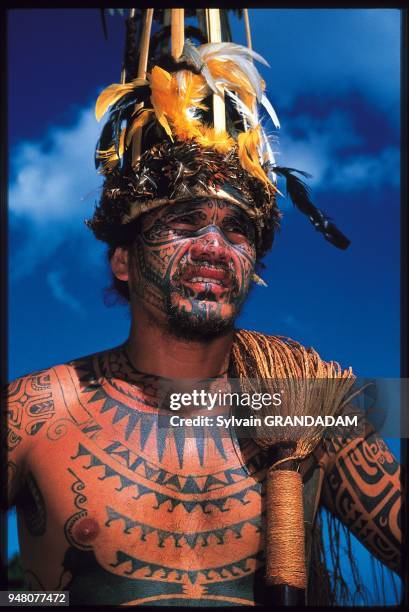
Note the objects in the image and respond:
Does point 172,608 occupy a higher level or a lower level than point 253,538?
lower

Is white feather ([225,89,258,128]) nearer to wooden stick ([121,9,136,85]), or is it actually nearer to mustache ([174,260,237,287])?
wooden stick ([121,9,136,85])

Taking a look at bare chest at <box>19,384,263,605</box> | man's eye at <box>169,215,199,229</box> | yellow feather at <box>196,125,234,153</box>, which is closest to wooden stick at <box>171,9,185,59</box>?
yellow feather at <box>196,125,234,153</box>

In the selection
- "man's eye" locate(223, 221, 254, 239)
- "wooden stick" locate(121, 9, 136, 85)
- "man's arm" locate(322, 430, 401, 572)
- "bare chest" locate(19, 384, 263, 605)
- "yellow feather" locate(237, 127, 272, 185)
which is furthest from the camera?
"wooden stick" locate(121, 9, 136, 85)

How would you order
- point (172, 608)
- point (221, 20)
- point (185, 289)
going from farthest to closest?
point (221, 20) < point (185, 289) < point (172, 608)

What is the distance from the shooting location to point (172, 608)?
13.4ft

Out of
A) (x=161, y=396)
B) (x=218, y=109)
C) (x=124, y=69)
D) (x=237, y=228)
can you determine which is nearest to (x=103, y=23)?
(x=124, y=69)

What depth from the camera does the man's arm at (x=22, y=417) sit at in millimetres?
4418

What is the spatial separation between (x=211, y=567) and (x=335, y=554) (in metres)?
0.86

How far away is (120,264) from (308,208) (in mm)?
1244

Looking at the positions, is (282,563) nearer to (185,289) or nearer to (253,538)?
(253,538)

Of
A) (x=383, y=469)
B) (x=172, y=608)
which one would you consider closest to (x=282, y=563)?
(x=172, y=608)

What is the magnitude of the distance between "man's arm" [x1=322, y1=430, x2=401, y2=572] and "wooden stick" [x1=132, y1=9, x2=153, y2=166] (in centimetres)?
211

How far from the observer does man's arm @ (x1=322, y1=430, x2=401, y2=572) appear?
456 cm

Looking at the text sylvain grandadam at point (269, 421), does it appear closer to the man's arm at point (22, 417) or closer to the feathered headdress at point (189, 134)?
the man's arm at point (22, 417)
